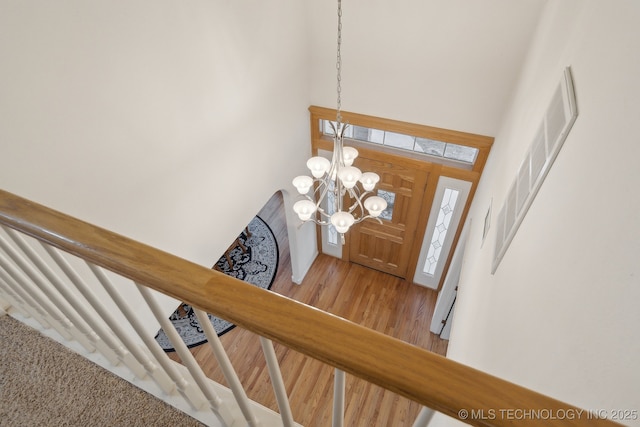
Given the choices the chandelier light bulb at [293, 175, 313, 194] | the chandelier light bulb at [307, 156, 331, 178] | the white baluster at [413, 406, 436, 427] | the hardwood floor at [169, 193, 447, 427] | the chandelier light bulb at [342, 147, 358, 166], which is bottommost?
the hardwood floor at [169, 193, 447, 427]

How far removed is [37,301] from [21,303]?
220 mm

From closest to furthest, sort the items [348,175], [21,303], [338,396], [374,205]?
[338,396] < [21,303] < [348,175] < [374,205]

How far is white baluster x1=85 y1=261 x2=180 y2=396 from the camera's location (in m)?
0.87

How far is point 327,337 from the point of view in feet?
1.65

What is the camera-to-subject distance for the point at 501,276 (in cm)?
151

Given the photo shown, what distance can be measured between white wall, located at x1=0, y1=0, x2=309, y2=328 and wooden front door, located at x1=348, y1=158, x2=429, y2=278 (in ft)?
5.01

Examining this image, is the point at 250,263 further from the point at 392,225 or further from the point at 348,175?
the point at 348,175

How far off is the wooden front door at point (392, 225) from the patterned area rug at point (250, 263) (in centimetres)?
130

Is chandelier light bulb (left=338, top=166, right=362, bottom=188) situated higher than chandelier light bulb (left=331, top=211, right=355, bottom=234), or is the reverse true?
chandelier light bulb (left=338, top=166, right=362, bottom=188)

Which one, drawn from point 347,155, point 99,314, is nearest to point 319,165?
point 347,155

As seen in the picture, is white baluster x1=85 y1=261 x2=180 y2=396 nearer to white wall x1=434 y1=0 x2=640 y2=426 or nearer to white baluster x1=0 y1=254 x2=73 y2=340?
white baluster x1=0 y1=254 x2=73 y2=340

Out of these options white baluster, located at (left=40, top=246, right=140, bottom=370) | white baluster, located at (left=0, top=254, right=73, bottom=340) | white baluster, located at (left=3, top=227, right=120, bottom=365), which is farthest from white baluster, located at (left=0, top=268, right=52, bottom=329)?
white baluster, located at (left=40, top=246, right=140, bottom=370)

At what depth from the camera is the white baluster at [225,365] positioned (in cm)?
68

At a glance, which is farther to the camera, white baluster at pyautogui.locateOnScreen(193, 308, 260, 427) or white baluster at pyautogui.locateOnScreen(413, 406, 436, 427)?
white baluster at pyautogui.locateOnScreen(193, 308, 260, 427)
